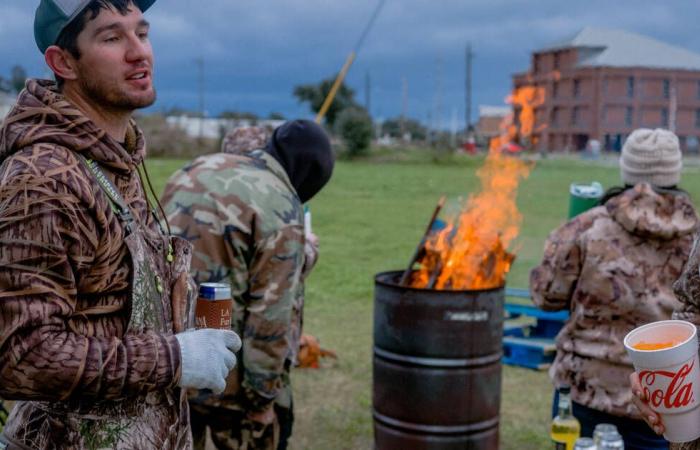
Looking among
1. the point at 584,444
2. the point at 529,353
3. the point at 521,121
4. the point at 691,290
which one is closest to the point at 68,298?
the point at 691,290

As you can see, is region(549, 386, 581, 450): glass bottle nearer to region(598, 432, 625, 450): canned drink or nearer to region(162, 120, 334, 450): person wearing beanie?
region(598, 432, 625, 450): canned drink

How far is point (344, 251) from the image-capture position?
14.6m

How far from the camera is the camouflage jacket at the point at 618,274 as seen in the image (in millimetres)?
4074

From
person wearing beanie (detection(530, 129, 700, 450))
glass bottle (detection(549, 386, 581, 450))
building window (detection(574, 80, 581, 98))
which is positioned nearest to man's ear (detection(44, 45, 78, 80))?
person wearing beanie (detection(530, 129, 700, 450))

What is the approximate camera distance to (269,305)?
3.73m

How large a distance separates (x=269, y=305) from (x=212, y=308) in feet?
4.55

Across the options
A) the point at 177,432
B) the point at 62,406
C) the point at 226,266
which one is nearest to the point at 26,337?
the point at 62,406

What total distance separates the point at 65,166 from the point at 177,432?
80cm

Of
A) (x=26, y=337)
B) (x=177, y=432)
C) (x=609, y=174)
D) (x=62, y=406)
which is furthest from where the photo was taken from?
(x=609, y=174)

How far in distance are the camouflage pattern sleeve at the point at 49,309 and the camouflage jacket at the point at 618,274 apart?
268 centimetres

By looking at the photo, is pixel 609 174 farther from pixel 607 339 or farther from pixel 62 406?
pixel 62 406

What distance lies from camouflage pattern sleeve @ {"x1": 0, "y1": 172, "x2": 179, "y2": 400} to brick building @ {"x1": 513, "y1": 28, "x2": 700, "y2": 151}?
57.3 metres

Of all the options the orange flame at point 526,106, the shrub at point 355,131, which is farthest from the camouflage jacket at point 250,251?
the shrub at point 355,131

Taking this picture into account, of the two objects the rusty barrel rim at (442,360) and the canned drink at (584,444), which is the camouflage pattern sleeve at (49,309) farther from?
the rusty barrel rim at (442,360)
